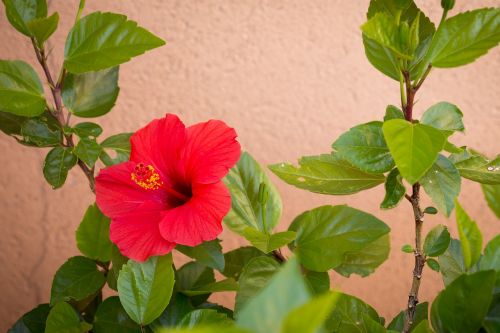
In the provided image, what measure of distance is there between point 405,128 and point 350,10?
49 cm

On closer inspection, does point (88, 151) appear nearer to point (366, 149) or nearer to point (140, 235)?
point (140, 235)

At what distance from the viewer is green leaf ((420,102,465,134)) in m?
0.54

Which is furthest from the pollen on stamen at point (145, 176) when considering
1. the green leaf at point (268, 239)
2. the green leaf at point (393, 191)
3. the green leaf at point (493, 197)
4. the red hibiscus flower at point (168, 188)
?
the green leaf at point (493, 197)

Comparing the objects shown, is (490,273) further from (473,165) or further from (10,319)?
(10,319)

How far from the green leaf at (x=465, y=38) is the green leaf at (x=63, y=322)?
1.47 ft

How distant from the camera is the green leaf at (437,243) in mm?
523

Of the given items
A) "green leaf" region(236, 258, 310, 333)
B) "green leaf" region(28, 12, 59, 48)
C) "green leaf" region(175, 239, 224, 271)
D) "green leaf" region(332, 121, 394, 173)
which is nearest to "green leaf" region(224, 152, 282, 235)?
"green leaf" region(175, 239, 224, 271)

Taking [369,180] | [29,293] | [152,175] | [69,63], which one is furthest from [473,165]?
[29,293]

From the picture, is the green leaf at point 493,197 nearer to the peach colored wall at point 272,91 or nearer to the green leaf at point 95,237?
the peach colored wall at point 272,91

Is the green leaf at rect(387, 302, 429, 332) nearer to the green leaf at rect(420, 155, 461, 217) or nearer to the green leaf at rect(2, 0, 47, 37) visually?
the green leaf at rect(420, 155, 461, 217)

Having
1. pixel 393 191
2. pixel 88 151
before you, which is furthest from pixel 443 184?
pixel 88 151

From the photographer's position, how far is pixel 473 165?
0.55 meters

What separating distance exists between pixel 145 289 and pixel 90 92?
0.87 ft

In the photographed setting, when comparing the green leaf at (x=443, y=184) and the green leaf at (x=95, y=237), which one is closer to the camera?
the green leaf at (x=443, y=184)
